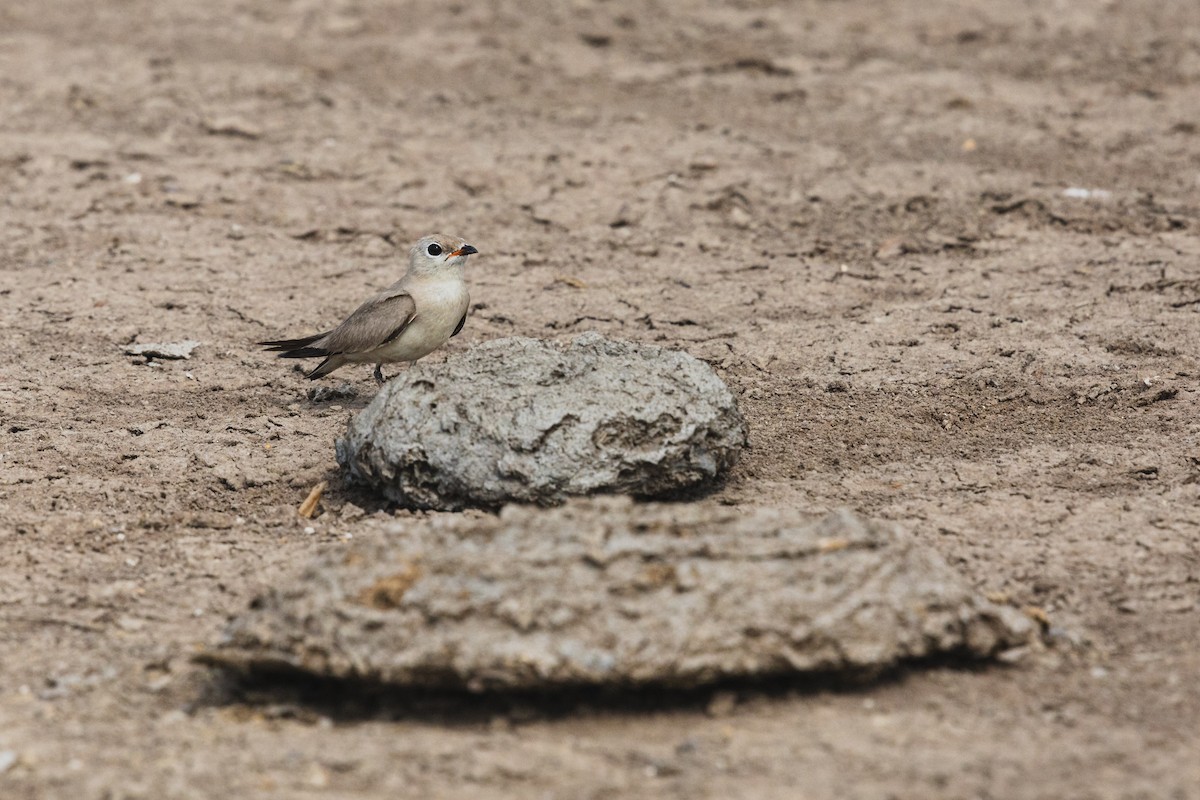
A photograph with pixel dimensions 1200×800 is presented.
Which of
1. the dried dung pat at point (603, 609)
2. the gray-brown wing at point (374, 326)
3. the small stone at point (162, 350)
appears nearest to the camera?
the dried dung pat at point (603, 609)

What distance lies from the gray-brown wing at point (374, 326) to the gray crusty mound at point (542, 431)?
0.98 m

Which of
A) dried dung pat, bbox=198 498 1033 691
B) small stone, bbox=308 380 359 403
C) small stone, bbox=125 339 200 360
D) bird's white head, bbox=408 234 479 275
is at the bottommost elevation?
small stone, bbox=308 380 359 403

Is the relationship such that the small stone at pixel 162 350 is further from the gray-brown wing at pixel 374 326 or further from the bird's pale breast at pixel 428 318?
the bird's pale breast at pixel 428 318

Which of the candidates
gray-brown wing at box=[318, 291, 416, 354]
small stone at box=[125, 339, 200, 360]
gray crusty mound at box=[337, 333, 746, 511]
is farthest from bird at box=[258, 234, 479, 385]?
gray crusty mound at box=[337, 333, 746, 511]

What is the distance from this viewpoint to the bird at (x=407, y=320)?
6598 millimetres

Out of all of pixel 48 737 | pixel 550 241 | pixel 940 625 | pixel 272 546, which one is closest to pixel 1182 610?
pixel 940 625

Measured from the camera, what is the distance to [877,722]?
3988mm

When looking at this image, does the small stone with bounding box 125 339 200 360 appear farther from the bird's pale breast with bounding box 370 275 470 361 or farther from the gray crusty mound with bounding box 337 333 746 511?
the gray crusty mound with bounding box 337 333 746 511

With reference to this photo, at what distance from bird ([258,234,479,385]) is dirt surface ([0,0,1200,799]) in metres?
0.28

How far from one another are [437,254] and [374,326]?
52 cm

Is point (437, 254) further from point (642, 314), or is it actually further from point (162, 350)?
point (162, 350)

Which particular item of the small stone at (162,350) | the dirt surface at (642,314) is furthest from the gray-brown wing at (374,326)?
the small stone at (162,350)

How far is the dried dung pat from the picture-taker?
3.90 metres

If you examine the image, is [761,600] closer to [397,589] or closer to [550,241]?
[397,589]
